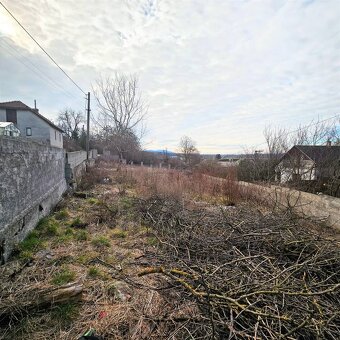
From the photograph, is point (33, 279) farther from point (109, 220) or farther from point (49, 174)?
point (49, 174)

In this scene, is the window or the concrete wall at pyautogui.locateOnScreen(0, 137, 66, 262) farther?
the window

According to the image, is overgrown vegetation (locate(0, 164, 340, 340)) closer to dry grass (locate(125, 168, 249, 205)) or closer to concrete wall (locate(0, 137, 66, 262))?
concrete wall (locate(0, 137, 66, 262))

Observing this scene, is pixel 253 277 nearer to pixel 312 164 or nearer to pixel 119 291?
pixel 119 291

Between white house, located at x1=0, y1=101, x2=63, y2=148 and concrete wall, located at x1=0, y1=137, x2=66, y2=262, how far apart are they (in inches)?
769

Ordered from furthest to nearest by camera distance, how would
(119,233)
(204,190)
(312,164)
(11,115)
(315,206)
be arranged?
1. (11,115)
2. (204,190)
3. (312,164)
4. (315,206)
5. (119,233)

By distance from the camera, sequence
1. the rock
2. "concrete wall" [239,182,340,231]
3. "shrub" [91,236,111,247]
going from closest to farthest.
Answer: the rock < "shrub" [91,236,111,247] < "concrete wall" [239,182,340,231]

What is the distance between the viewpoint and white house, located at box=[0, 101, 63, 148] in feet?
71.9

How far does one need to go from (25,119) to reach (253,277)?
87.2ft

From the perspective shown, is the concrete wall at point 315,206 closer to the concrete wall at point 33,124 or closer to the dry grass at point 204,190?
the dry grass at point 204,190

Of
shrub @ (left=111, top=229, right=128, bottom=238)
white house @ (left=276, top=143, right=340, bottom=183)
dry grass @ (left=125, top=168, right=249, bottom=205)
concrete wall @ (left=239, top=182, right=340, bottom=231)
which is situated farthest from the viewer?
dry grass @ (left=125, top=168, right=249, bottom=205)

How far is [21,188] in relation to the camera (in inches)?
153

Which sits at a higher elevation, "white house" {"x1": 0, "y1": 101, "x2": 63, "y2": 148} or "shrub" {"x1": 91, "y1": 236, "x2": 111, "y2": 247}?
"white house" {"x1": 0, "y1": 101, "x2": 63, "y2": 148}

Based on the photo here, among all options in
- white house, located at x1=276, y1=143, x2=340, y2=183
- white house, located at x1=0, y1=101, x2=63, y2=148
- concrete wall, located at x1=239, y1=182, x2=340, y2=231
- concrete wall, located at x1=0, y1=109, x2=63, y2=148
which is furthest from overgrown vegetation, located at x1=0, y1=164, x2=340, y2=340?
white house, located at x1=0, y1=101, x2=63, y2=148

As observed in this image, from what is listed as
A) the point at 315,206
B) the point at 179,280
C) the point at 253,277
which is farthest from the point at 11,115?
the point at 253,277
